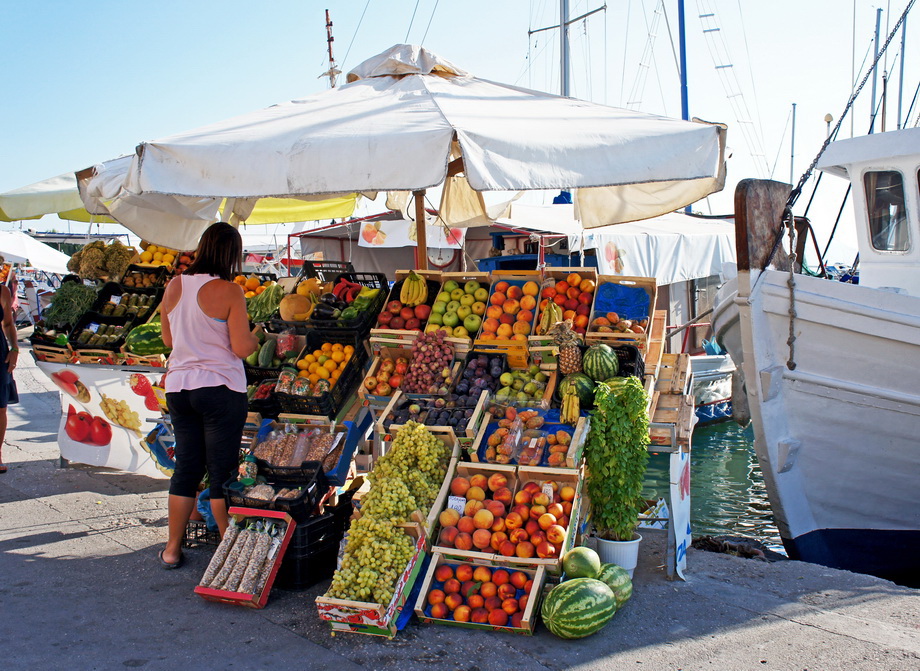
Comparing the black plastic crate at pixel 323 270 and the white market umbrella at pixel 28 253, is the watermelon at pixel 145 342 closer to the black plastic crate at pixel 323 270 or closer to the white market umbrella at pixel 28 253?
the black plastic crate at pixel 323 270

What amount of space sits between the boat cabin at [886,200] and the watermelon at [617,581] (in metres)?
4.31

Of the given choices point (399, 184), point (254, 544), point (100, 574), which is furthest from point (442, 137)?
point (100, 574)

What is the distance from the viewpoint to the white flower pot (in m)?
4.54

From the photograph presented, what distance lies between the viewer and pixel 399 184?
4035 mm

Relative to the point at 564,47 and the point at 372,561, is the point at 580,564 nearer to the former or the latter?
the point at 372,561

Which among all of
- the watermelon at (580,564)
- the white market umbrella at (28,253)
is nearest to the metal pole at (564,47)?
the white market umbrella at (28,253)

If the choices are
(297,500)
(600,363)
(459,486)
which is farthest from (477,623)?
(600,363)

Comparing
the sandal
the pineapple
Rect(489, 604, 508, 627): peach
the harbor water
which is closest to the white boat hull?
the harbor water

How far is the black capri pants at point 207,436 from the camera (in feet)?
14.3

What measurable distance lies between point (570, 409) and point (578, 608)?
4.63 ft

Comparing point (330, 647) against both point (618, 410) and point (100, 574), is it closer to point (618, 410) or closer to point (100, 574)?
point (100, 574)

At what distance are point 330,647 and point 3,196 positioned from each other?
21.9 ft

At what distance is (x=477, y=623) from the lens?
3.85 metres

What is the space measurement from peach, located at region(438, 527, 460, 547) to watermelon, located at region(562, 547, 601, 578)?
→ 639mm
